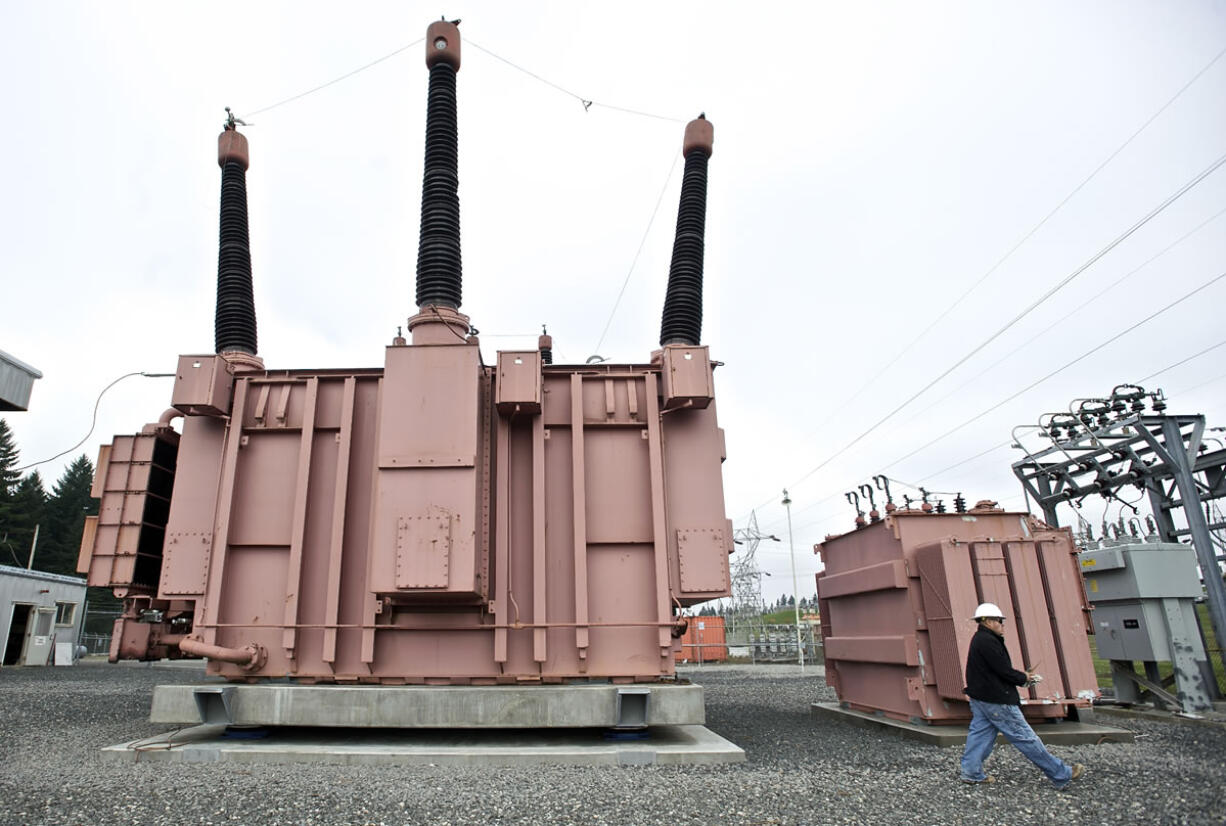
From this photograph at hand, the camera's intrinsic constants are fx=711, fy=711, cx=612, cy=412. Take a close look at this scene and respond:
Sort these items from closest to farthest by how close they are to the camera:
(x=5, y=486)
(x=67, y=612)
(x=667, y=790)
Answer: (x=667, y=790), (x=67, y=612), (x=5, y=486)

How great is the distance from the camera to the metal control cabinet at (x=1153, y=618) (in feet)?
32.8

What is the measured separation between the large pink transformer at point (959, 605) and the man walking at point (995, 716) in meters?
1.74

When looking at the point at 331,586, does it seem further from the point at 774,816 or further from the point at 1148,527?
the point at 1148,527

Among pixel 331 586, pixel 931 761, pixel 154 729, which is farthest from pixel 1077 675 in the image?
pixel 154 729

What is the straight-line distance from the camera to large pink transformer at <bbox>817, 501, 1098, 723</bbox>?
8.06 meters

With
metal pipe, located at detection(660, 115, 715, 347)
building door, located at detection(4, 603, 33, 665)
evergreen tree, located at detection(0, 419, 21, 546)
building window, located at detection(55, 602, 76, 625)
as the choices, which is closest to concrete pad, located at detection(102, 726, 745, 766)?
metal pipe, located at detection(660, 115, 715, 347)

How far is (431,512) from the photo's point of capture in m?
7.84

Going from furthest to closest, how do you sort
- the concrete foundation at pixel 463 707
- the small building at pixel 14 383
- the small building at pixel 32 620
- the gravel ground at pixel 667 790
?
the small building at pixel 32 620
the concrete foundation at pixel 463 707
the small building at pixel 14 383
the gravel ground at pixel 667 790

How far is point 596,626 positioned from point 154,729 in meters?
6.52

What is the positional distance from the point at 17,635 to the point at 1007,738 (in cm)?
3683

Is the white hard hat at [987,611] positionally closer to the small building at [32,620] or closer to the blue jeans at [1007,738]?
the blue jeans at [1007,738]

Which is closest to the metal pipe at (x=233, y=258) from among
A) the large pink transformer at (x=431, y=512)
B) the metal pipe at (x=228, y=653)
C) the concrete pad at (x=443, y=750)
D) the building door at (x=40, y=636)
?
the large pink transformer at (x=431, y=512)

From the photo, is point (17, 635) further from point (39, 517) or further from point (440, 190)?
point (39, 517)

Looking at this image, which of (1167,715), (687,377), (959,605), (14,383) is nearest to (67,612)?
(14,383)
